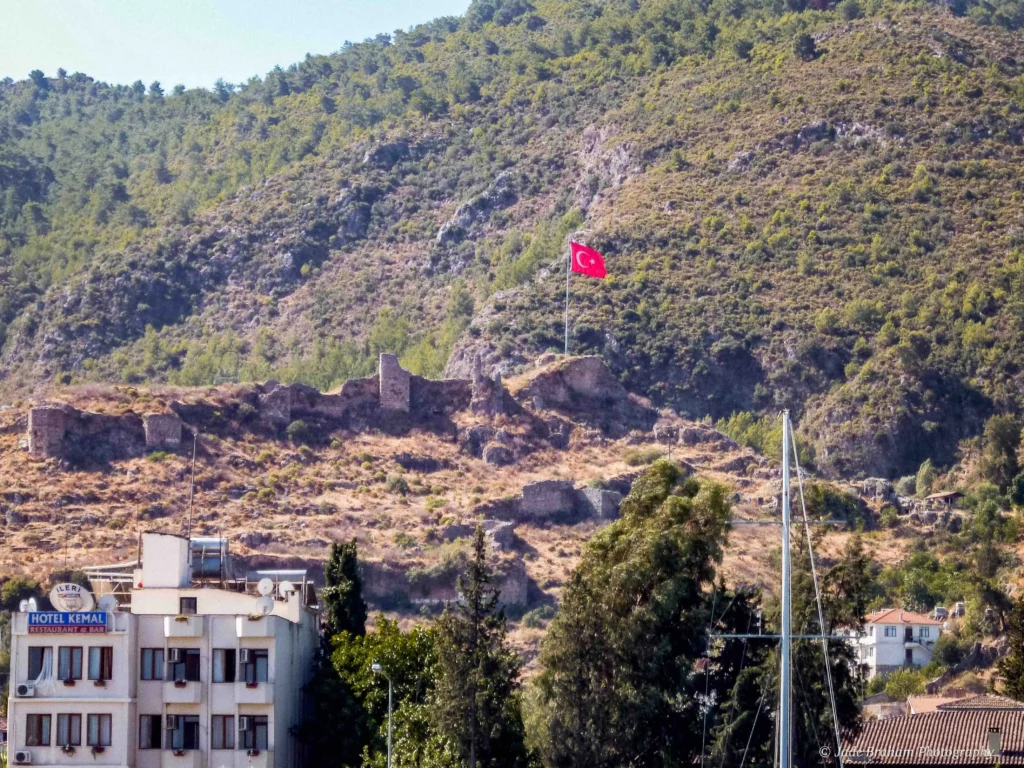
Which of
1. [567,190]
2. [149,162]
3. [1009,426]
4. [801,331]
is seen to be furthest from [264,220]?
[1009,426]

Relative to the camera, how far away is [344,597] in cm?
6950

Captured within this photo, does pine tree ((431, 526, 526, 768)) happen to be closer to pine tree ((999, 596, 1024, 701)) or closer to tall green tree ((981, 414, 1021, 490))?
pine tree ((999, 596, 1024, 701))

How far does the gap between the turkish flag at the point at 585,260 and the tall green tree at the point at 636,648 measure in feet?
197

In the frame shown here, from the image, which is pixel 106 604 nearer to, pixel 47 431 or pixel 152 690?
pixel 152 690

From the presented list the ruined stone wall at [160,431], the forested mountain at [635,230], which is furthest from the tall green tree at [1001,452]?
the ruined stone wall at [160,431]

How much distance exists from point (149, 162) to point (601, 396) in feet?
275

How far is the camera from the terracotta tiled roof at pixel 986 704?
6819 cm

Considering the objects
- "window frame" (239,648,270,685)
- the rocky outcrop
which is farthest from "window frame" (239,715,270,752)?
the rocky outcrop

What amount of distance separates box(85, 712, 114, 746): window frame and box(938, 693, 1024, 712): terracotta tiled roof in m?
22.7

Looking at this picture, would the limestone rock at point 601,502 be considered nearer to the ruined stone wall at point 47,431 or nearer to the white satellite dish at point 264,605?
the ruined stone wall at point 47,431

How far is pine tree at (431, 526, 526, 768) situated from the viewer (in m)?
59.0

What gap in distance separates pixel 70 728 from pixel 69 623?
8.20 ft

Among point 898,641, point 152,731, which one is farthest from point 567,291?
point 152,731

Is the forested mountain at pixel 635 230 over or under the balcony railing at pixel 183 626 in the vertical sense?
Result: over
